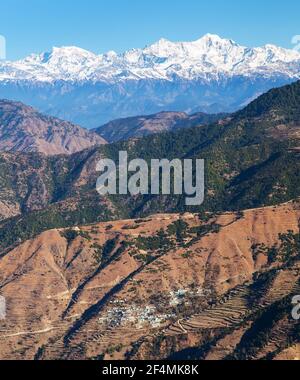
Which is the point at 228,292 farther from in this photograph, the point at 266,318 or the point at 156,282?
the point at 266,318

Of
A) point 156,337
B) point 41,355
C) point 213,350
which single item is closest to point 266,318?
point 213,350

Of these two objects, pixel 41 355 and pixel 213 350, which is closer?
pixel 213 350

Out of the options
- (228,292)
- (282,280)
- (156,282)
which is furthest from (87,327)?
(282,280)

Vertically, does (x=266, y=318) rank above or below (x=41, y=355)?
above
